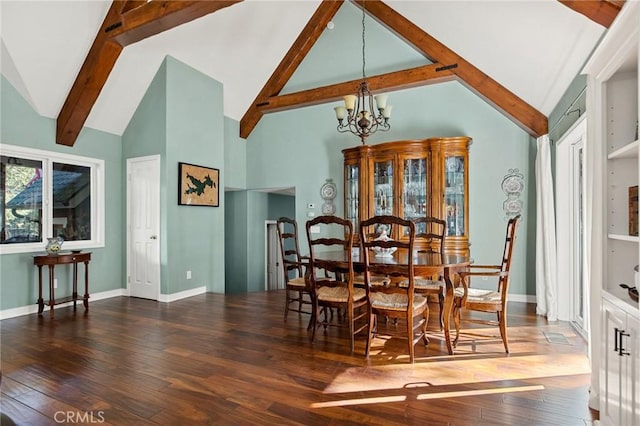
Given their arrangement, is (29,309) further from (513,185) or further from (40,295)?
(513,185)

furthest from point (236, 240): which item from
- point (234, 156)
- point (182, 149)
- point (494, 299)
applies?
point (494, 299)

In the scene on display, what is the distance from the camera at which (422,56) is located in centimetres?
505

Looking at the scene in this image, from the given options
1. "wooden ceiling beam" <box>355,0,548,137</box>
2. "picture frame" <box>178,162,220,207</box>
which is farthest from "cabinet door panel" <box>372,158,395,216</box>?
"picture frame" <box>178,162,220,207</box>

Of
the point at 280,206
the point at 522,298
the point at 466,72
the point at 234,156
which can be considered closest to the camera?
the point at 466,72

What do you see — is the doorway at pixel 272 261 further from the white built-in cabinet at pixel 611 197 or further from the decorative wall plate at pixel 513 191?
the white built-in cabinet at pixel 611 197

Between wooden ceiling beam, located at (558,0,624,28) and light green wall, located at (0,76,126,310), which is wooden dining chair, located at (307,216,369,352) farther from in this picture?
light green wall, located at (0,76,126,310)

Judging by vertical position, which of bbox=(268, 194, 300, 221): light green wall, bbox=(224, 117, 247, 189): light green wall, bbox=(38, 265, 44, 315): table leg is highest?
bbox=(224, 117, 247, 189): light green wall

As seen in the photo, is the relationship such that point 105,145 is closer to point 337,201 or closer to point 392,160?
point 337,201

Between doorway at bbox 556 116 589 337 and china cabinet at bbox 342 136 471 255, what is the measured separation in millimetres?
1033

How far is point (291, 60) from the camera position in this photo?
591cm

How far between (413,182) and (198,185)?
318 cm

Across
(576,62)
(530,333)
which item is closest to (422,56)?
(576,62)

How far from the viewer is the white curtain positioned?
12.6 ft

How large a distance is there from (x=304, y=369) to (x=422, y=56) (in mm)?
4608
